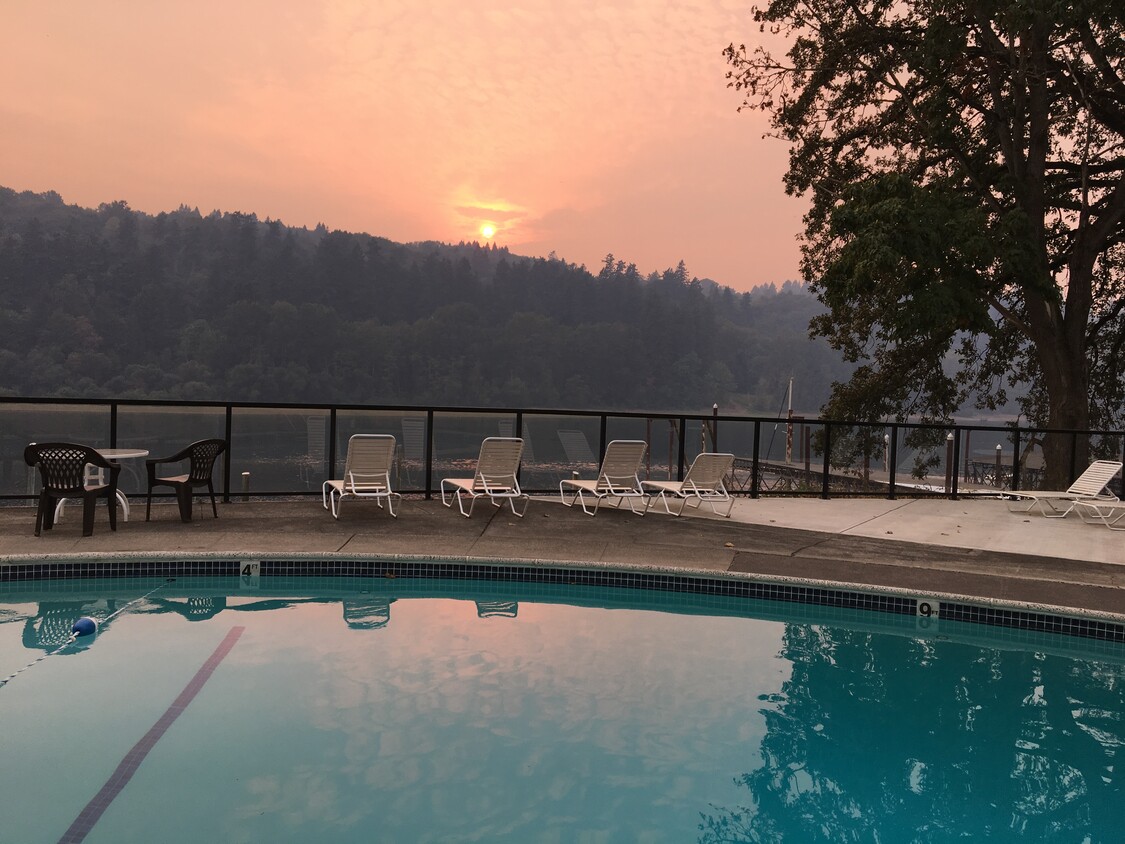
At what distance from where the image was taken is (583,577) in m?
6.63

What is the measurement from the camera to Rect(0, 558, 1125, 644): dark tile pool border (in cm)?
589

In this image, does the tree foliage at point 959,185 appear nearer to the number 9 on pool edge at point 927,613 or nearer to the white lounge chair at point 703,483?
the white lounge chair at point 703,483

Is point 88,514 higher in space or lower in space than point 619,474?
lower

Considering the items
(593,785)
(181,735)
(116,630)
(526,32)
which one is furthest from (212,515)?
(526,32)

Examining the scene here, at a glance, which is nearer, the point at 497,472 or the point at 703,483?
the point at 497,472

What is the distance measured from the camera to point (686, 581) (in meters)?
6.58

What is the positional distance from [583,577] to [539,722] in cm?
237

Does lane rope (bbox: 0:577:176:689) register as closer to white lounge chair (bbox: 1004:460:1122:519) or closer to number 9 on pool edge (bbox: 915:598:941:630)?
number 9 on pool edge (bbox: 915:598:941:630)

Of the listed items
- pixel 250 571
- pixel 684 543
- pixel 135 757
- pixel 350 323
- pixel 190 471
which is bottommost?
pixel 135 757

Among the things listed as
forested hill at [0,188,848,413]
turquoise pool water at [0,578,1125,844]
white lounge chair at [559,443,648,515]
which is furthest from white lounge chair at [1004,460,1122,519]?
forested hill at [0,188,848,413]

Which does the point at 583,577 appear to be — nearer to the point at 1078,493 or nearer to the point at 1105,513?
the point at 1078,493

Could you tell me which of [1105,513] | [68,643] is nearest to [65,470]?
[68,643]

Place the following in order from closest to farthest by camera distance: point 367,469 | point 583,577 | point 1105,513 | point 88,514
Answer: point 583,577 → point 88,514 → point 367,469 → point 1105,513

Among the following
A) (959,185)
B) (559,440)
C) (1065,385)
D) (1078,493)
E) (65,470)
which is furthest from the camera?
(959,185)
